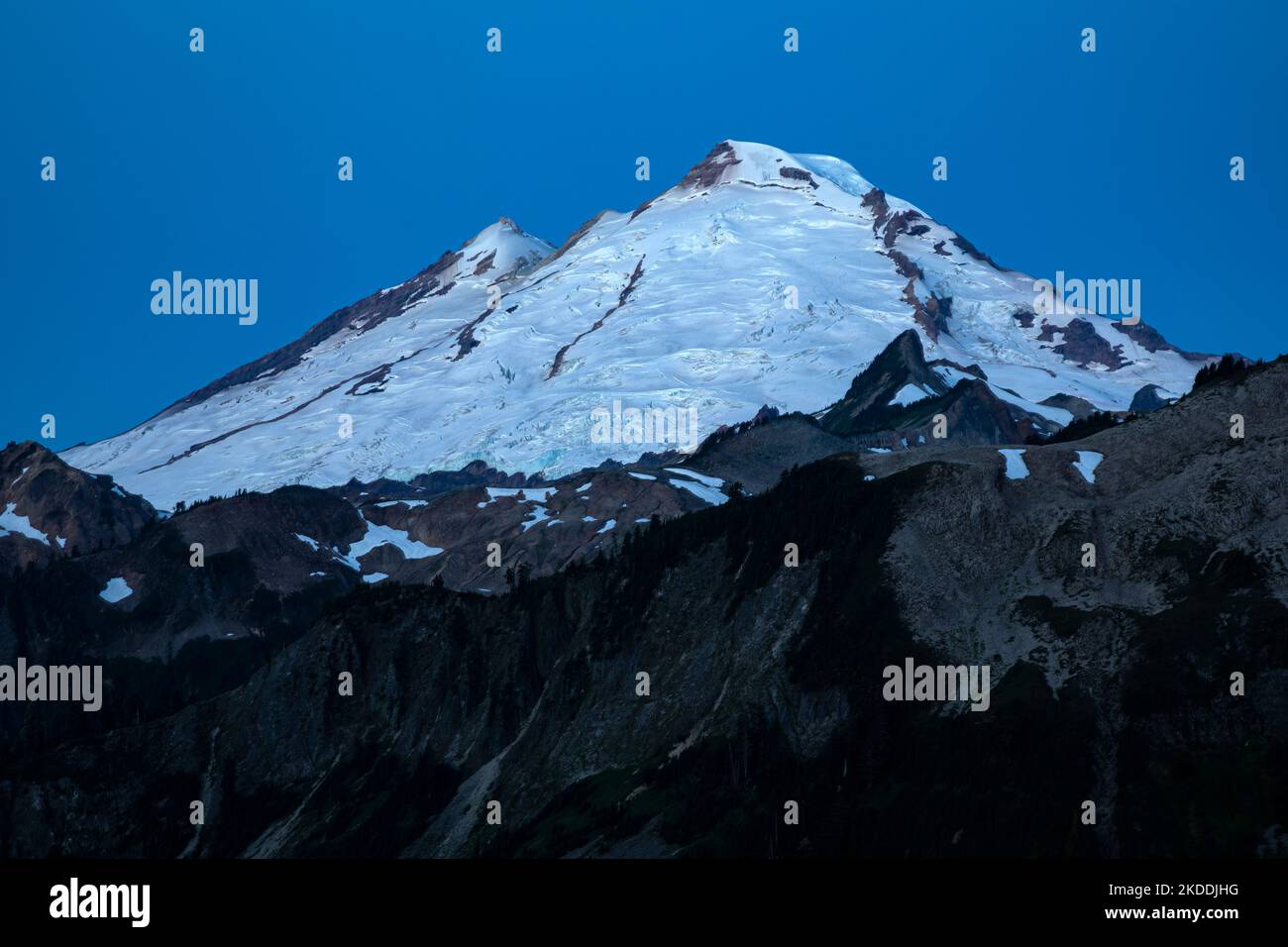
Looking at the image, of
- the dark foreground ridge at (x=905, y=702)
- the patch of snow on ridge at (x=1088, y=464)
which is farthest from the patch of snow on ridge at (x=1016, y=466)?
the patch of snow on ridge at (x=1088, y=464)

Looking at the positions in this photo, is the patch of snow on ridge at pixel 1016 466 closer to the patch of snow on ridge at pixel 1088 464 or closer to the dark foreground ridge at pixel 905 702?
the dark foreground ridge at pixel 905 702

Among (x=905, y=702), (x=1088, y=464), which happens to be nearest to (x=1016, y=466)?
(x=1088, y=464)

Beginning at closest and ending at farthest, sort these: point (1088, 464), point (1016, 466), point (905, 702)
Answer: point (905, 702) → point (1088, 464) → point (1016, 466)

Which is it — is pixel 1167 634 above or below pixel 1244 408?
below

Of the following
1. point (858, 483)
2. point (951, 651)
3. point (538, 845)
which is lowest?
point (538, 845)

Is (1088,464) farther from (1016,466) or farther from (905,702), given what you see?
(905,702)
